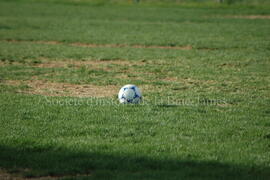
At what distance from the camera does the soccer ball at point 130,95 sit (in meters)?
8.39

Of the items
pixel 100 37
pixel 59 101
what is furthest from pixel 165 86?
pixel 100 37

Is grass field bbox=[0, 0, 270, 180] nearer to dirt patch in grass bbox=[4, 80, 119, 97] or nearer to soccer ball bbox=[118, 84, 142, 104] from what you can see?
dirt patch in grass bbox=[4, 80, 119, 97]

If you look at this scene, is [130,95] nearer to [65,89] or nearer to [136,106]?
[136,106]

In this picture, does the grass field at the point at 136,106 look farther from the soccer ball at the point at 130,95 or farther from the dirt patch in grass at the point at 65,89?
the soccer ball at the point at 130,95

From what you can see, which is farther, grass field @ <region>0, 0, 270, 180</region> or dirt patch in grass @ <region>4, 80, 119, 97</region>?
dirt patch in grass @ <region>4, 80, 119, 97</region>

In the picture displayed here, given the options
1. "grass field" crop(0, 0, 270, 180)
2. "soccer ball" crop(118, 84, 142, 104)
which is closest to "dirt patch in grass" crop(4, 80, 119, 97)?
"grass field" crop(0, 0, 270, 180)

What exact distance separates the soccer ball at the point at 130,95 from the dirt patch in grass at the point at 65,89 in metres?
1.03

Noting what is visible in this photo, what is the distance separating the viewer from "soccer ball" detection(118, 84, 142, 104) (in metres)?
8.39

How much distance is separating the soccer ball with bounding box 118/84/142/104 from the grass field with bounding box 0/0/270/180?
0.19 m

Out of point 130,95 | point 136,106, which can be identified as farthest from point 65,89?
point 136,106

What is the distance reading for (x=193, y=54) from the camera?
14.6 meters

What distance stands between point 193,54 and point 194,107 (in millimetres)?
6507

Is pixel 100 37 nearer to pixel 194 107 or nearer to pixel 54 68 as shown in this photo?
pixel 54 68

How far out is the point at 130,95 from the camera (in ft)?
27.7
